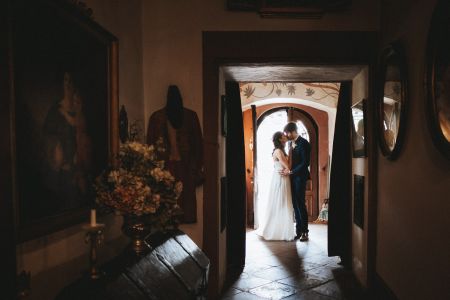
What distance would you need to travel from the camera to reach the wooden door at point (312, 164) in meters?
8.22

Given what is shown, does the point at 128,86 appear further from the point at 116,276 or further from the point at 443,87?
the point at 443,87

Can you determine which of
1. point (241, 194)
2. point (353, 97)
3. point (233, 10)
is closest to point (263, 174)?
point (241, 194)

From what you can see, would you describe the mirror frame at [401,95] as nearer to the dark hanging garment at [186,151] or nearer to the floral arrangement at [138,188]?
the dark hanging garment at [186,151]

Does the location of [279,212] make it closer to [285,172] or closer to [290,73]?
[285,172]

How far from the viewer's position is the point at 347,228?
15.7ft

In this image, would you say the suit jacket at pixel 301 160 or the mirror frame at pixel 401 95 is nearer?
the mirror frame at pixel 401 95

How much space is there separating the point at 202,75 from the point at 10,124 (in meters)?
2.30

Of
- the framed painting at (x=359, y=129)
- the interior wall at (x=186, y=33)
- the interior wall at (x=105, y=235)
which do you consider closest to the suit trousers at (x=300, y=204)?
the framed painting at (x=359, y=129)

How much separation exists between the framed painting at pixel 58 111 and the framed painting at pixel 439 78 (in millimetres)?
2000

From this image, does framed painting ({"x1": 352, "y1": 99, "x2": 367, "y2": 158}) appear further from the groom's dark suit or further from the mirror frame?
the groom's dark suit

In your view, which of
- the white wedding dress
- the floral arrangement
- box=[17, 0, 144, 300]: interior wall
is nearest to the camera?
box=[17, 0, 144, 300]: interior wall

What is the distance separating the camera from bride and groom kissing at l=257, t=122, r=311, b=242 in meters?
6.40

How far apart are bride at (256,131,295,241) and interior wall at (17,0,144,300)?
3.73m

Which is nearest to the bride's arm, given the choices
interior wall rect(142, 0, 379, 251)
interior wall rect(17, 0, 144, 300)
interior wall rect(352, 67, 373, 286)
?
interior wall rect(352, 67, 373, 286)
